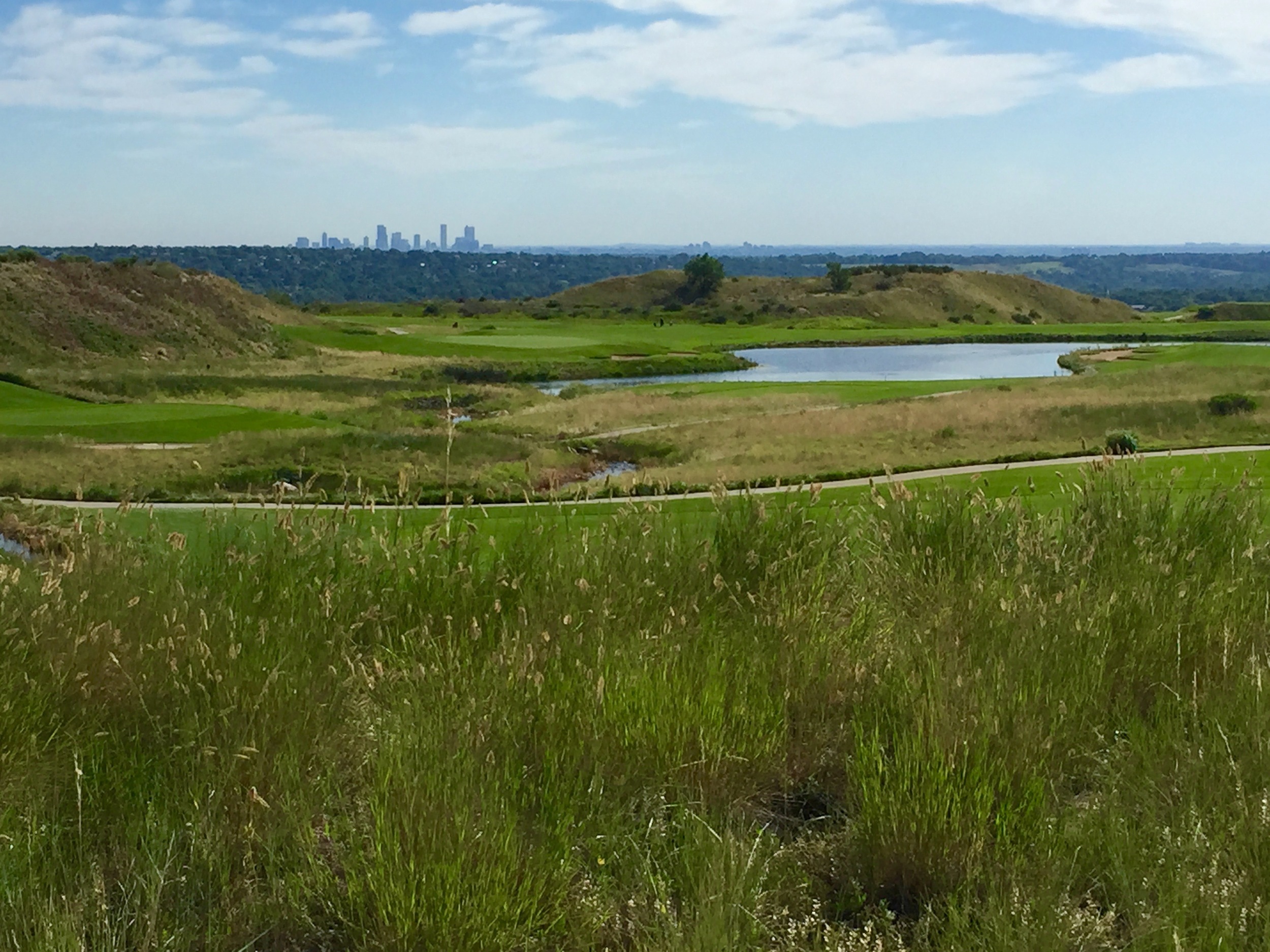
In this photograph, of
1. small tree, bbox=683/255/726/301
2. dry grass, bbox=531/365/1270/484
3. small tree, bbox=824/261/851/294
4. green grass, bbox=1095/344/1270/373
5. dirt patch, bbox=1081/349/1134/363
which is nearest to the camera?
dry grass, bbox=531/365/1270/484

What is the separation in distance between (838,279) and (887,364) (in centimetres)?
4925

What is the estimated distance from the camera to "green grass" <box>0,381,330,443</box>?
31.3m

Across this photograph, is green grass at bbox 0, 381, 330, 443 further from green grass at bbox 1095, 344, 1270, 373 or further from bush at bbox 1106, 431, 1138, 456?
green grass at bbox 1095, 344, 1270, 373

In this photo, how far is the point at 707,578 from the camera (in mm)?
7234

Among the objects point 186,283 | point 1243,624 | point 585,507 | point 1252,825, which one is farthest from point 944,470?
point 186,283

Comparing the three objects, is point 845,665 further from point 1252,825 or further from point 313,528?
point 313,528

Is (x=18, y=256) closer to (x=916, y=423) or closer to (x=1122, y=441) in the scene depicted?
(x=916, y=423)

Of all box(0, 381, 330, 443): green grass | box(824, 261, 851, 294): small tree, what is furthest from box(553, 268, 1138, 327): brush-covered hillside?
box(0, 381, 330, 443): green grass

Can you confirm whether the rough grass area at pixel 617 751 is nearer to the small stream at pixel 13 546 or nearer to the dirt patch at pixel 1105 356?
the small stream at pixel 13 546

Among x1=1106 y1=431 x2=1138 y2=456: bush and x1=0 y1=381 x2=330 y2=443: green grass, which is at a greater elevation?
x1=1106 y1=431 x2=1138 y2=456: bush

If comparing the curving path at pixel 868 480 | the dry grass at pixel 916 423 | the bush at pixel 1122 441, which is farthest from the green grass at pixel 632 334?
the curving path at pixel 868 480

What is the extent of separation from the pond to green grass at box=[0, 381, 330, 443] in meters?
19.6

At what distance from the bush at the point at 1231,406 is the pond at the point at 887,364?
20.0 meters

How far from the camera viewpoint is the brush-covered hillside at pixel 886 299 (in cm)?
10494
